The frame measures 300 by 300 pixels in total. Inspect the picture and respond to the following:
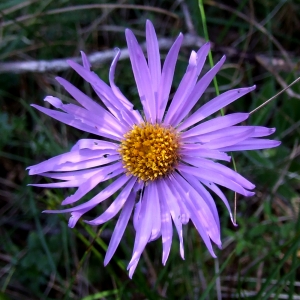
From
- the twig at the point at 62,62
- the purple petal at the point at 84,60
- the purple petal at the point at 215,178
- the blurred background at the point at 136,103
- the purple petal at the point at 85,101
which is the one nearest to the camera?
the purple petal at the point at 215,178

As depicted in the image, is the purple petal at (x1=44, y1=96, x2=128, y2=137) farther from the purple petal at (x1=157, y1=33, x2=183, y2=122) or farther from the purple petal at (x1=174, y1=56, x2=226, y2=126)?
the purple petal at (x1=174, y1=56, x2=226, y2=126)

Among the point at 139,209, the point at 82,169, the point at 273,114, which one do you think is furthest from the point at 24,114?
the point at 273,114

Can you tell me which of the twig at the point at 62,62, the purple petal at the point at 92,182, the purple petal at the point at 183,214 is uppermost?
the twig at the point at 62,62

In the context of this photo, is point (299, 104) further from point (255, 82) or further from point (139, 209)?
point (139, 209)

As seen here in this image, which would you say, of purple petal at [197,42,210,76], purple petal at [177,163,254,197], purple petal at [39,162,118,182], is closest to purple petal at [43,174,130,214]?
purple petal at [39,162,118,182]

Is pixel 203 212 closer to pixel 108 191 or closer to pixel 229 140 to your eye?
pixel 229 140

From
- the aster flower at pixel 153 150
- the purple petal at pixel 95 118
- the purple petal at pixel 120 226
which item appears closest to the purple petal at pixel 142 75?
the aster flower at pixel 153 150

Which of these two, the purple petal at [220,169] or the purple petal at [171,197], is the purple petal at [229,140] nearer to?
the purple petal at [220,169]
